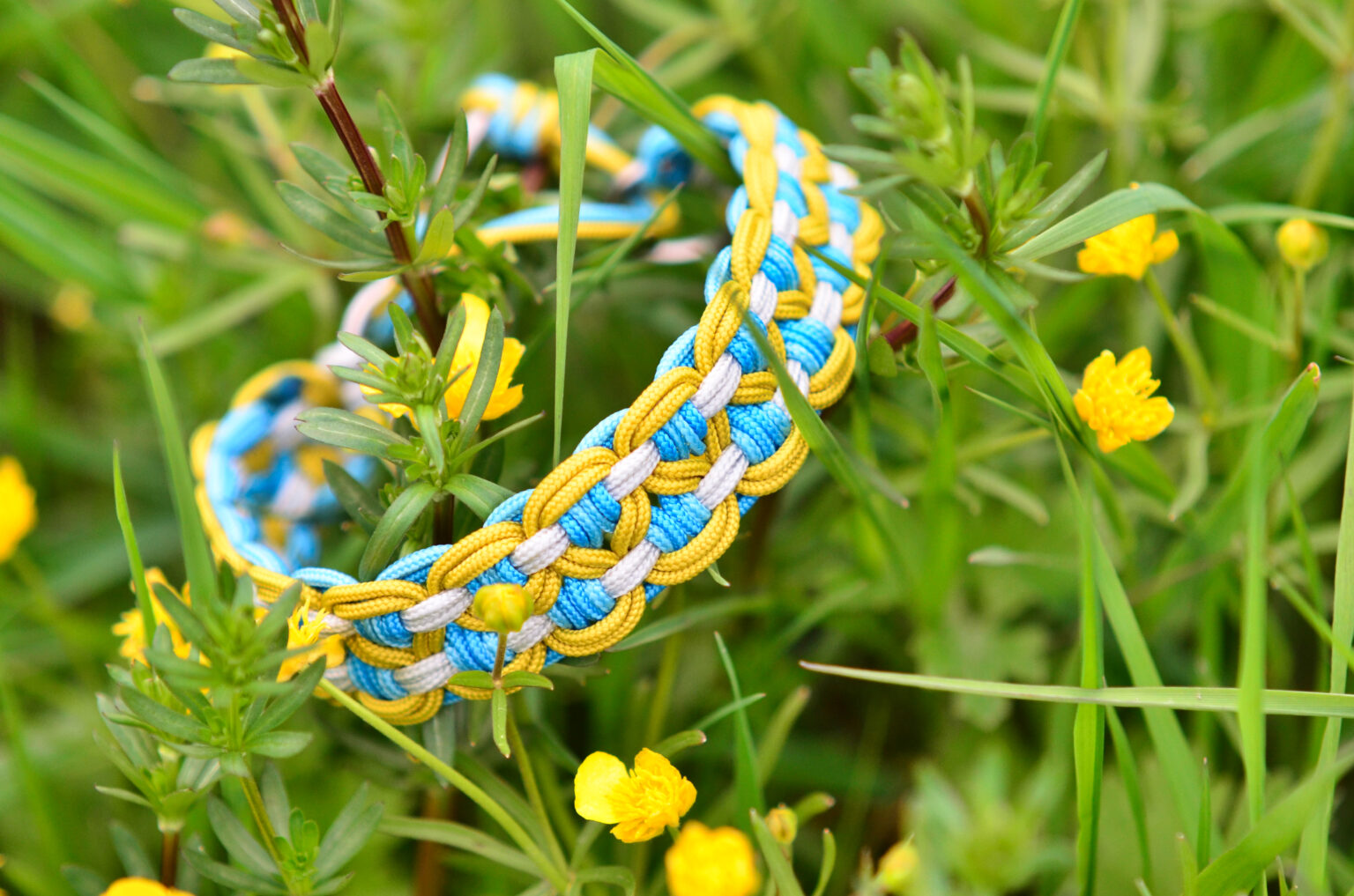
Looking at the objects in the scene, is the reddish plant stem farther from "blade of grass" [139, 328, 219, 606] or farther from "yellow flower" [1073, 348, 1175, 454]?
"blade of grass" [139, 328, 219, 606]

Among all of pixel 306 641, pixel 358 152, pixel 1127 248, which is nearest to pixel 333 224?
pixel 358 152

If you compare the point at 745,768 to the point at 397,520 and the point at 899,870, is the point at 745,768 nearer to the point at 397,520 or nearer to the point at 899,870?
the point at 899,870

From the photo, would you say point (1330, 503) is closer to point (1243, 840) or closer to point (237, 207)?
point (1243, 840)

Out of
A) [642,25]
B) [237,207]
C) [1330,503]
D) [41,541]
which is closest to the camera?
[1330,503]

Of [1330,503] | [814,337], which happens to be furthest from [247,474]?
[1330,503]

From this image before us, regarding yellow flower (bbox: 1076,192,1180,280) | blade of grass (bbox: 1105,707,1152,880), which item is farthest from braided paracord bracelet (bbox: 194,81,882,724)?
blade of grass (bbox: 1105,707,1152,880)

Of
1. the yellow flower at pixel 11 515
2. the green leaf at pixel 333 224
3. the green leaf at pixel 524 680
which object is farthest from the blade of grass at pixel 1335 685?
the yellow flower at pixel 11 515
